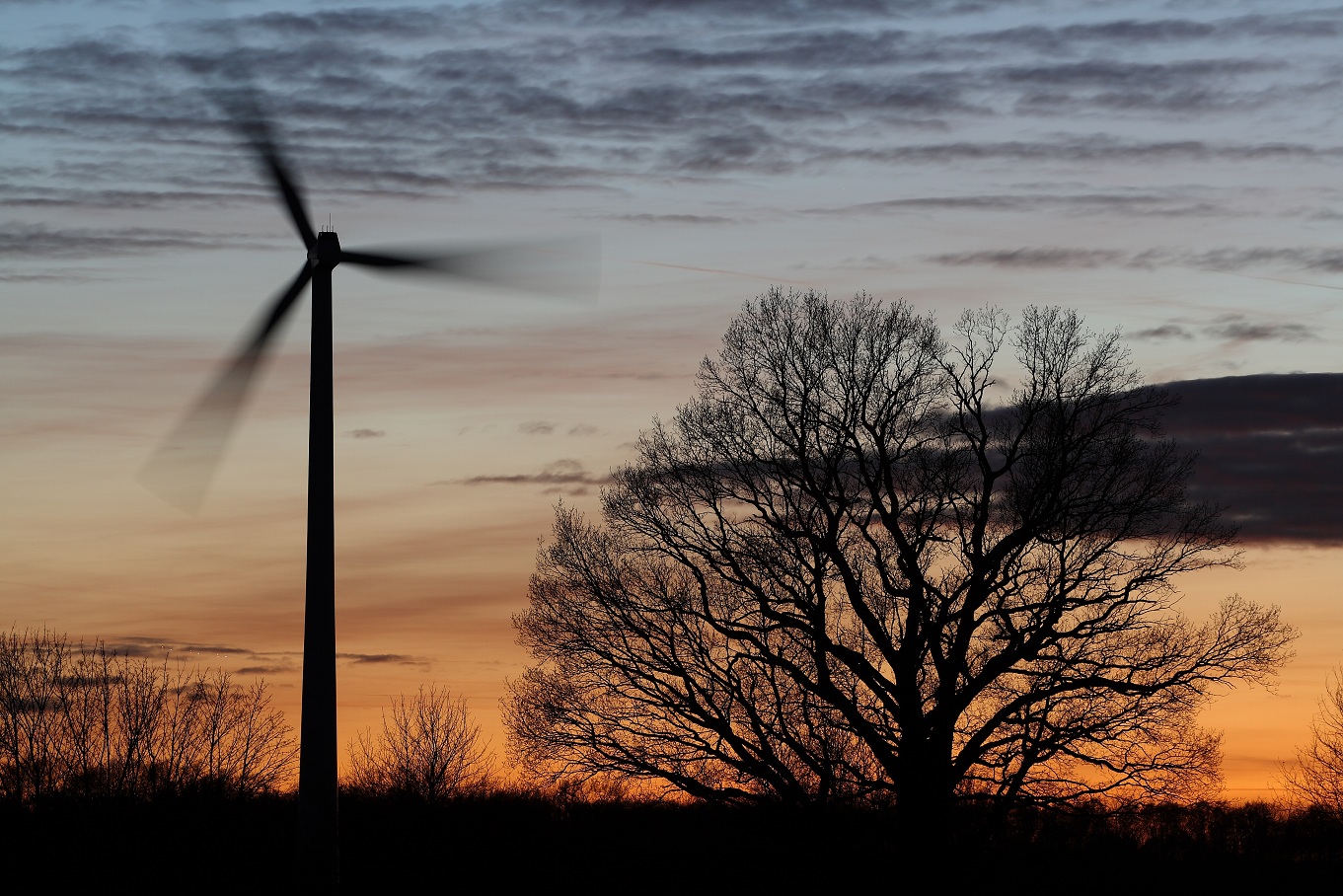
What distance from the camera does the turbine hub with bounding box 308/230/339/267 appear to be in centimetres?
2248

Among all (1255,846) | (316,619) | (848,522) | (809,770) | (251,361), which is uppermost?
(251,361)

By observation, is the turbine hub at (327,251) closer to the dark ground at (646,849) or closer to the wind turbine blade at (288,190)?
the wind turbine blade at (288,190)

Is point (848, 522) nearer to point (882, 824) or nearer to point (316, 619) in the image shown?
point (882, 824)

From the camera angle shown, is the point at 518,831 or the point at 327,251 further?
the point at 518,831

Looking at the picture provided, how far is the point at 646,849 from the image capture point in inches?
1416

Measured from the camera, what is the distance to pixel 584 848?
1475 inches

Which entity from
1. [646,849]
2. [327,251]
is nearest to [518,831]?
[646,849]

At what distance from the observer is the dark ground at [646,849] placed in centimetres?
2692

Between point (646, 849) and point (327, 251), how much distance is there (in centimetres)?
1996

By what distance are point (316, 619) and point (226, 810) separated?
46.7 ft

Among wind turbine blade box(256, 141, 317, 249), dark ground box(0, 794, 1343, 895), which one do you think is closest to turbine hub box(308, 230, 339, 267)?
wind turbine blade box(256, 141, 317, 249)

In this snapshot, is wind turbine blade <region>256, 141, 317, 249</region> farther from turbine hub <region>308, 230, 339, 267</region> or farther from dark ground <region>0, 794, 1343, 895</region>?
dark ground <region>0, 794, 1343, 895</region>

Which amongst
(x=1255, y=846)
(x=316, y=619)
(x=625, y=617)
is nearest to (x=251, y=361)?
(x=316, y=619)

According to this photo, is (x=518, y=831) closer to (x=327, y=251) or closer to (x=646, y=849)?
(x=646, y=849)
